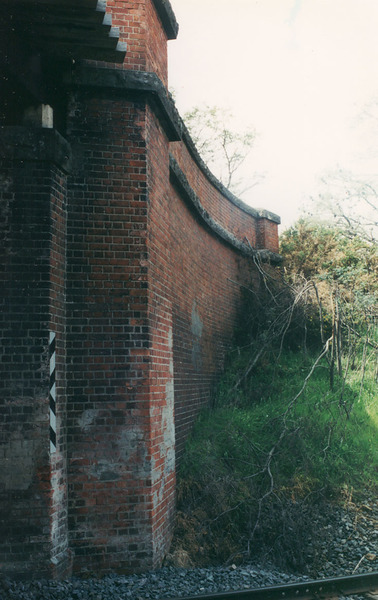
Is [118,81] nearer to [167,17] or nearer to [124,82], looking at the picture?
[124,82]

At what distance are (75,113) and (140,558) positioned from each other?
4578 millimetres

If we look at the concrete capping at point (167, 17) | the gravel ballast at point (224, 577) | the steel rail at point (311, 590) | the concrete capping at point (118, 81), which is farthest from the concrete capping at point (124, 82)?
the steel rail at point (311, 590)

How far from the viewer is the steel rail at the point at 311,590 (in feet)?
16.0

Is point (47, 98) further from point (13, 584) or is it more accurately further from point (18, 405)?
point (13, 584)

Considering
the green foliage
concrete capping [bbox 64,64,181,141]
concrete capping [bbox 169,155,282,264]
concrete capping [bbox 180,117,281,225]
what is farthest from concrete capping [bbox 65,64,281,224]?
the green foliage

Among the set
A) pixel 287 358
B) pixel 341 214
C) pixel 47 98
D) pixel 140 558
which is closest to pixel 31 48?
pixel 47 98

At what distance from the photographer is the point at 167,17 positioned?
670 centimetres

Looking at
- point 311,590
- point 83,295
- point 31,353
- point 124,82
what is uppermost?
point 124,82

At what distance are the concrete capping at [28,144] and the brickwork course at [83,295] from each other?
0.01 meters

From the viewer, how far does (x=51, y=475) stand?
4.76 metres

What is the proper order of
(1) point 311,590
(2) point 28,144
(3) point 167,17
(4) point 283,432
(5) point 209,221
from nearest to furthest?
(2) point 28,144 → (1) point 311,590 → (3) point 167,17 → (4) point 283,432 → (5) point 209,221

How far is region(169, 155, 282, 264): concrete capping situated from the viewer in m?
7.66

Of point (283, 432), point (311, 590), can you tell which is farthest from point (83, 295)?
point (283, 432)

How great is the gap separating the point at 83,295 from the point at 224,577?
3.17 meters
